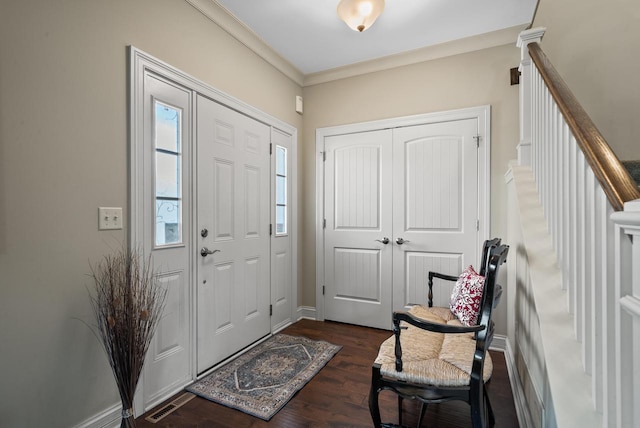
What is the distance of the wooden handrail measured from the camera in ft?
2.30

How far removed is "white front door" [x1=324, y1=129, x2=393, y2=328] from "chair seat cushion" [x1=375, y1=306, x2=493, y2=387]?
1.39 meters

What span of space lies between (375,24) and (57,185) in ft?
8.25

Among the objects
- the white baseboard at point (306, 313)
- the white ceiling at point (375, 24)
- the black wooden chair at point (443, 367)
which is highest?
the white ceiling at point (375, 24)

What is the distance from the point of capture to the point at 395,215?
10.0 ft

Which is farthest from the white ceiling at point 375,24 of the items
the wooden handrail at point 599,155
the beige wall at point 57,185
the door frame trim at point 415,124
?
the wooden handrail at point 599,155

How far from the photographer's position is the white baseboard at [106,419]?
1.56 m

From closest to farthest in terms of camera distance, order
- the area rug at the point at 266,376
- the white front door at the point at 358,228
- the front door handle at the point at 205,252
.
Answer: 1. the area rug at the point at 266,376
2. the front door handle at the point at 205,252
3. the white front door at the point at 358,228

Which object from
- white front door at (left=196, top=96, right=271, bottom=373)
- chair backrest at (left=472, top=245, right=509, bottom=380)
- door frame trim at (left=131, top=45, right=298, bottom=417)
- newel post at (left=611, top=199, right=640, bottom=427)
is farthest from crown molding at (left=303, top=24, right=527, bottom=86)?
newel post at (left=611, top=199, right=640, bottom=427)

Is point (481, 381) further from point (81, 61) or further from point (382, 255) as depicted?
point (81, 61)

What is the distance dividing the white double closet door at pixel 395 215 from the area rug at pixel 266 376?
0.75m

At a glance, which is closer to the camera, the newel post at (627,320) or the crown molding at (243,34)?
the newel post at (627,320)

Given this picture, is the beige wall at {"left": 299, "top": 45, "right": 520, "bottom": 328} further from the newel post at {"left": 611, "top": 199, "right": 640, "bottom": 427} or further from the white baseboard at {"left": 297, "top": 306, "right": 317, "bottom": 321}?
the newel post at {"left": 611, "top": 199, "right": 640, "bottom": 427}

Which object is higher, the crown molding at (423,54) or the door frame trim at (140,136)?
the crown molding at (423,54)

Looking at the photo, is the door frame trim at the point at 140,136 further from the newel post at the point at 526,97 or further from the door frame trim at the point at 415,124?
the newel post at the point at 526,97
